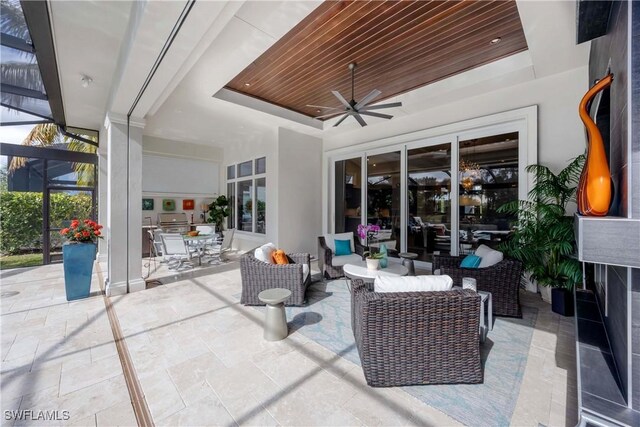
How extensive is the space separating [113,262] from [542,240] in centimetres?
639

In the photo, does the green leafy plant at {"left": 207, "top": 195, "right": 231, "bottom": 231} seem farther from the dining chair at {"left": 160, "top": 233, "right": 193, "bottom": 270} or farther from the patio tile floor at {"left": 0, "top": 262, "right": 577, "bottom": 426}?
the patio tile floor at {"left": 0, "top": 262, "right": 577, "bottom": 426}

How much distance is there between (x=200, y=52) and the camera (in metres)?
2.98

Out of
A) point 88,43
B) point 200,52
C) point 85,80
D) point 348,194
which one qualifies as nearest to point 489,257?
point 348,194

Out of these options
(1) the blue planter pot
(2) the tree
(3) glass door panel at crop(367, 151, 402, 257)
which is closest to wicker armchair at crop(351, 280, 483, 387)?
(3) glass door panel at crop(367, 151, 402, 257)

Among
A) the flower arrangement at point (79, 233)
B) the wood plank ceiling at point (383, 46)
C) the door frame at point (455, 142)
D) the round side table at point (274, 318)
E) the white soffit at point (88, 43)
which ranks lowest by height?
the round side table at point (274, 318)

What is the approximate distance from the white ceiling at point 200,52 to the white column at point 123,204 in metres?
0.50

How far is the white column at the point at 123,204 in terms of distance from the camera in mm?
4312

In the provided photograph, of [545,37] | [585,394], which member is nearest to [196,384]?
[585,394]

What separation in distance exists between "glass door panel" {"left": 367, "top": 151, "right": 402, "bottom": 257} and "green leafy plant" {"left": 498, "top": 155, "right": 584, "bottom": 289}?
2.26 metres

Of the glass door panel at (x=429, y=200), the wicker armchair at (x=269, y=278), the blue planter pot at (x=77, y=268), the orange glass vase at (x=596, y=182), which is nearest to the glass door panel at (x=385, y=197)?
the glass door panel at (x=429, y=200)

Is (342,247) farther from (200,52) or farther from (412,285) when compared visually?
(200,52)

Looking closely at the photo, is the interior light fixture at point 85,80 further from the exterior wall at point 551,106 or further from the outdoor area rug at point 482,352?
the exterior wall at point 551,106

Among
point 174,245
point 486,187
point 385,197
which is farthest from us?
point 385,197

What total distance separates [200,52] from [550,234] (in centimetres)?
476
